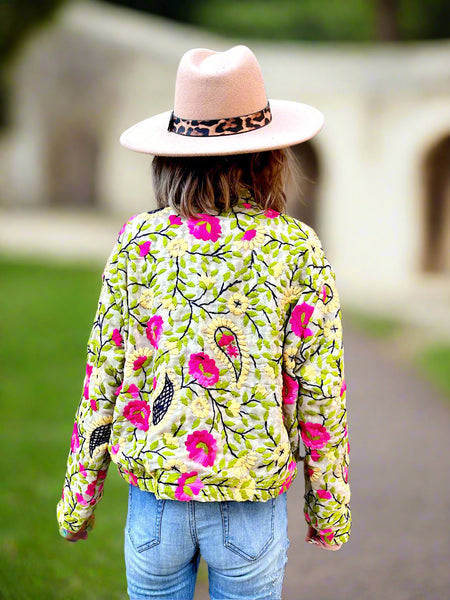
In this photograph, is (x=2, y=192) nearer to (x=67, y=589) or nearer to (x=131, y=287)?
(x=67, y=589)

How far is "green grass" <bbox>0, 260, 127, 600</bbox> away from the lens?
10.1 feet

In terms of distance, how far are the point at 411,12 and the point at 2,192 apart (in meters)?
11.1

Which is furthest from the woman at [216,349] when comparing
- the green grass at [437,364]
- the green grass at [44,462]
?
the green grass at [437,364]

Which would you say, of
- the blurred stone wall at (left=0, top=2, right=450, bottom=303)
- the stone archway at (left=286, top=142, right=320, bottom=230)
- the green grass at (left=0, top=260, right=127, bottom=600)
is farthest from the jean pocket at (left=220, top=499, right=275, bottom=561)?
the stone archway at (left=286, top=142, right=320, bottom=230)

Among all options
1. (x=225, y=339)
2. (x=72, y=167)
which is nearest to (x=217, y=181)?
(x=225, y=339)

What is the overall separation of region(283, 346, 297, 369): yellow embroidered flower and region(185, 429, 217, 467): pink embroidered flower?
0.22 meters

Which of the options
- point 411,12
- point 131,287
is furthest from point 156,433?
point 411,12

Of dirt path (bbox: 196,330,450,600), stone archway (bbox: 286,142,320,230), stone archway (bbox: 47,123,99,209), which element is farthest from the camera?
stone archway (bbox: 47,123,99,209)

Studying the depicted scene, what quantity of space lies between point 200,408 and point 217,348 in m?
0.13

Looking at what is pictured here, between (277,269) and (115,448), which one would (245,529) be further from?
(277,269)

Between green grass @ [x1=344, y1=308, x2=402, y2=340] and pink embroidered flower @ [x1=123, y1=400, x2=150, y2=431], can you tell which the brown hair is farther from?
green grass @ [x1=344, y1=308, x2=402, y2=340]

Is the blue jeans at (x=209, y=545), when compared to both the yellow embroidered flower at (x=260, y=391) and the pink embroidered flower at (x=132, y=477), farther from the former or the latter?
the yellow embroidered flower at (x=260, y=391)

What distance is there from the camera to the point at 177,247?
1572 millimetres

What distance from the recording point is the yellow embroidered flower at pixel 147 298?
160 centimetres
